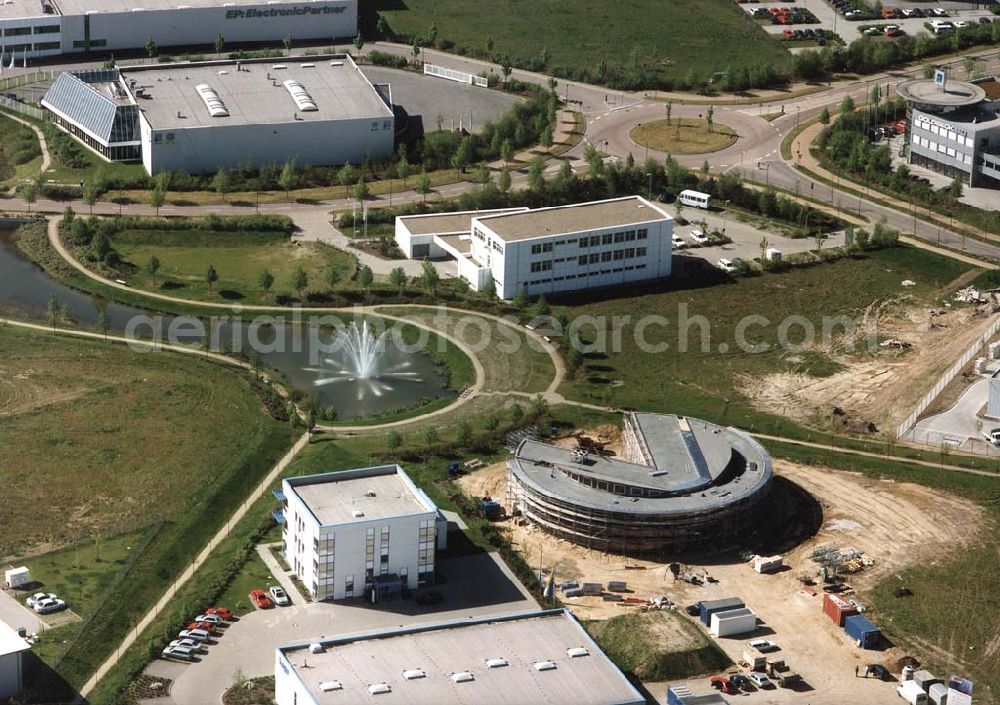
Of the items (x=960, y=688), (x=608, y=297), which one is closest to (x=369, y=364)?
(x=608, y=297)

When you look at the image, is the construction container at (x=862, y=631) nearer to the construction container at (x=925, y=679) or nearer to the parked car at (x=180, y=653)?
the construction container at (x=925, y=679)

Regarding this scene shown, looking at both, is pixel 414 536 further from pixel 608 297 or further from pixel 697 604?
pixel 608 297

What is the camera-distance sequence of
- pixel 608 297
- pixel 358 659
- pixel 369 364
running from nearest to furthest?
pixel 358 659 → pixel 369 364 → pixel 608 297

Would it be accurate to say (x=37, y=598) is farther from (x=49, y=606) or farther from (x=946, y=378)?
(x=946, y=378)

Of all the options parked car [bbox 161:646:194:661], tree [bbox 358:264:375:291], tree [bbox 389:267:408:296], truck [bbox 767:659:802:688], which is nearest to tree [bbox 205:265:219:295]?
tree [bbox 358:264:375:291]

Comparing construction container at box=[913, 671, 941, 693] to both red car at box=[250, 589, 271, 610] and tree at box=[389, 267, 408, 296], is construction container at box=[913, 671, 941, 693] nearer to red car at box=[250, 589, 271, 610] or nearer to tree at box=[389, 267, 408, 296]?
red car at box=[250, 589, 271, 610]

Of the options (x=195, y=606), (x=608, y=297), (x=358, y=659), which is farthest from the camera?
(x=608, y=297)

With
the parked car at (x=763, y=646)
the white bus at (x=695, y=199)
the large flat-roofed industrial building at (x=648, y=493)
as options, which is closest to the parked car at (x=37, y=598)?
the large flat-roofed industrial building at (x=648, y=493)

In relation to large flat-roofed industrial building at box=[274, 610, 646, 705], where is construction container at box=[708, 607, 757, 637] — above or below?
below
